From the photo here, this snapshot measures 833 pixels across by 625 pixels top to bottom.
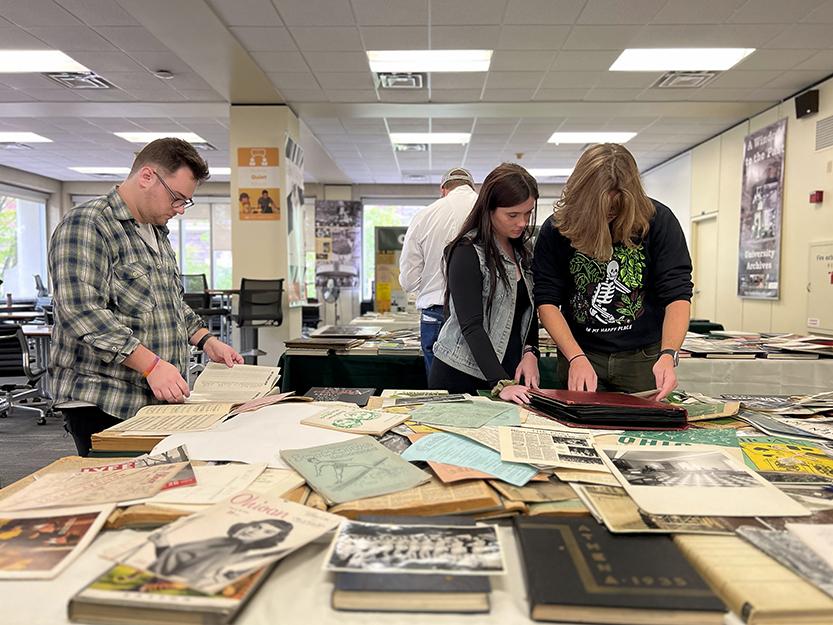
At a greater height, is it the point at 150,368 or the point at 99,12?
the point at 99,12

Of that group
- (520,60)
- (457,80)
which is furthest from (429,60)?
(520,60)

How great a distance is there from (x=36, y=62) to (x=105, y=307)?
4611 mm

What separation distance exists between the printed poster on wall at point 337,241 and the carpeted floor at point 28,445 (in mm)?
6664

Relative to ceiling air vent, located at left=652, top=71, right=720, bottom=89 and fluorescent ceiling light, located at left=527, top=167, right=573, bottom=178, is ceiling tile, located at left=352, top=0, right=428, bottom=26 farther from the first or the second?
fluorescent ceiling light, located at left=527, top=167, right=573, bottom=178

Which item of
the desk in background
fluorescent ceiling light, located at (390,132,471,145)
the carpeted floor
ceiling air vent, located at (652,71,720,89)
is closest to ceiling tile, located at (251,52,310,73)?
fluorescent ceiling light, located at (390,132,471,145)

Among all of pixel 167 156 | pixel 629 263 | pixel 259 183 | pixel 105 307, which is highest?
pixel 259 183

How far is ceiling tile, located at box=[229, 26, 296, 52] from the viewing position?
406cm

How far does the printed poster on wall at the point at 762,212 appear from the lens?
5.52 meters

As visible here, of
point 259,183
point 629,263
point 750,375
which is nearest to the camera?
point 629,263

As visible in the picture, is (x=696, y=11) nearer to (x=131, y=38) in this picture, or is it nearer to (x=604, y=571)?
(x=131, y=38)

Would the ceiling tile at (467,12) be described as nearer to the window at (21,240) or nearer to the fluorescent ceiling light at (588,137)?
the fluorescent ceiling light at (588,137)

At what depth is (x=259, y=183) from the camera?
592cm

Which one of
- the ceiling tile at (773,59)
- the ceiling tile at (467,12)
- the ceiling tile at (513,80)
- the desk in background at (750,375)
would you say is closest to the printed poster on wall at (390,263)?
the ceiling tile at (513,80)

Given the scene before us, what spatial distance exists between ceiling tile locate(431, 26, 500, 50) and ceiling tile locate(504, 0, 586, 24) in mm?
212
